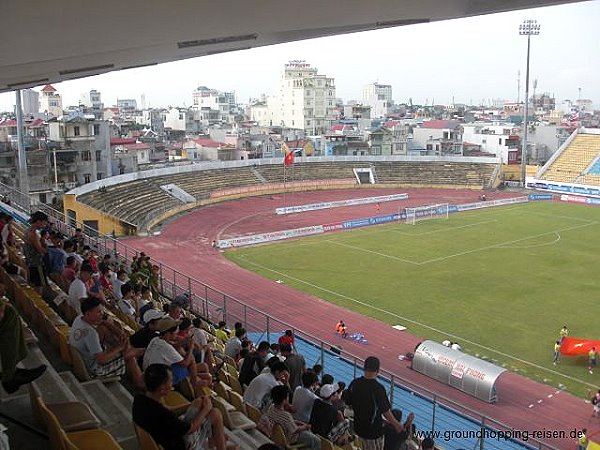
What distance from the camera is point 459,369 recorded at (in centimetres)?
1415

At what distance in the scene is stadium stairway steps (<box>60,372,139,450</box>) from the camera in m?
4.62

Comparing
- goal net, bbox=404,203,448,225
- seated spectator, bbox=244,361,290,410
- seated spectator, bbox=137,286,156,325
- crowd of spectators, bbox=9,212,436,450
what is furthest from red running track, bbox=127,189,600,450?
seated spectator, bbox=244,361,290,410

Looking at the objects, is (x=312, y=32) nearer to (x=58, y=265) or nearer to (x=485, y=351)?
(x=58, y=265)

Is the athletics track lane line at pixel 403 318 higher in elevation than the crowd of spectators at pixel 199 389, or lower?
lower

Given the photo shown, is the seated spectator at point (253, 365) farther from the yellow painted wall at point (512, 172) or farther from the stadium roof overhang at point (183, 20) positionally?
the yellow painted wall at point (512, 172)

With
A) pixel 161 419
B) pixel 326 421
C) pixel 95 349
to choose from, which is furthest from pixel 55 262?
pixel 161 419

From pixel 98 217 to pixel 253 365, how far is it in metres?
26.1

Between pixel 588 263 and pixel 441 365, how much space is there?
1584 centimetres

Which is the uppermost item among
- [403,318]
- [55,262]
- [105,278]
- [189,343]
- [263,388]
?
[55,262]

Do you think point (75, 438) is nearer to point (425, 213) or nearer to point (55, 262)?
point (55, 262)

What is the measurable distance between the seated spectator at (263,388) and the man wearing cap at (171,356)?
0.56m

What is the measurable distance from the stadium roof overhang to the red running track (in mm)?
9088

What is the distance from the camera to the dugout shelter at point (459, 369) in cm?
1357

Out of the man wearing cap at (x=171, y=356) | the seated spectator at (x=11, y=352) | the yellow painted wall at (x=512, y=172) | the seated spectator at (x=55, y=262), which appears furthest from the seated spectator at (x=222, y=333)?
the yellow painted wall at (x=512, y=172)
